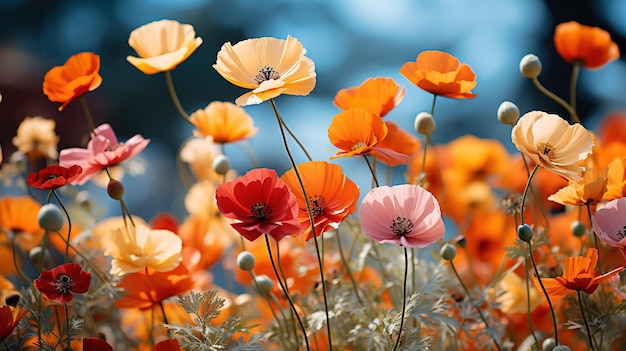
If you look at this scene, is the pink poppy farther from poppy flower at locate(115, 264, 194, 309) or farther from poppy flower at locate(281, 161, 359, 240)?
poppy flower at locate(115, 264, 194, 309)

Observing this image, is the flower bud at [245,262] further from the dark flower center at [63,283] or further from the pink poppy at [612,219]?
the pink poppy at [612,219]

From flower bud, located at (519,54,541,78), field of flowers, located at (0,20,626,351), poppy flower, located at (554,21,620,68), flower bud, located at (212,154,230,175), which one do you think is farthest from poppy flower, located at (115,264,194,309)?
poppy flower, located at (554,21,620,68)

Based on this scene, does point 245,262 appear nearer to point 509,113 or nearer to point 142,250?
point 142,250

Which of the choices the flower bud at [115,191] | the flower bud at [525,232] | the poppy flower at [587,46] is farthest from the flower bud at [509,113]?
the flower bud at [115,191]

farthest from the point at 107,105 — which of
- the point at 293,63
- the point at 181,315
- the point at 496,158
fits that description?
the point at 293,63

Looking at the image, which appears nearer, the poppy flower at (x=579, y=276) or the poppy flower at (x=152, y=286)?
the poppy flower at (x=579, y=276)

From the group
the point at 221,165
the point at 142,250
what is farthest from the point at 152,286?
the point at 221,165
